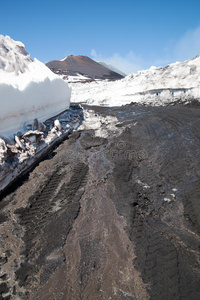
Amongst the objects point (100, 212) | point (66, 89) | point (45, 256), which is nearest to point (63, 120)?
point (66, 89)

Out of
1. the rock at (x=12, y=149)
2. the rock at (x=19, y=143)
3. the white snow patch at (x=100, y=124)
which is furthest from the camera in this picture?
the white snow patch at (x=100, y=124)

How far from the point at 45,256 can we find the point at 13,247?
1.48 ft

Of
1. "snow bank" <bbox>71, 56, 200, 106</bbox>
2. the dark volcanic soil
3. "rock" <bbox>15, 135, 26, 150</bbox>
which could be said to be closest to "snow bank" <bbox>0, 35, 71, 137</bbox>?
"rock" <bbox>15, 135, 26, 150</bbox>

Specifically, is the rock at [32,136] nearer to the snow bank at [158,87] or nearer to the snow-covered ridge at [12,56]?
the snow-covered ridge at [12,56]

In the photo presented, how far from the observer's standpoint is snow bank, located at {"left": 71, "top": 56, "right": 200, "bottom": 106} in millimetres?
9648

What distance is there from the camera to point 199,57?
9992mm

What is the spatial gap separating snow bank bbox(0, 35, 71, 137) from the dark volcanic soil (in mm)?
1414

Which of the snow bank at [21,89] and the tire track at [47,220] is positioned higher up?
the snow bank at [21,89]

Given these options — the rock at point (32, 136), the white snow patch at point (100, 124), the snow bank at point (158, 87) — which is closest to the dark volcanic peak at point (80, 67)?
the snow bank at point (158, 87)

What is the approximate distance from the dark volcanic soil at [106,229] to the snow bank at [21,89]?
1414mm

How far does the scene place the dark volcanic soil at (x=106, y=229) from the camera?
183 centimetres

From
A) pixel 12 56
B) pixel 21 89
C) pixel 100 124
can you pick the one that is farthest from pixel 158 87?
pixel 21 89

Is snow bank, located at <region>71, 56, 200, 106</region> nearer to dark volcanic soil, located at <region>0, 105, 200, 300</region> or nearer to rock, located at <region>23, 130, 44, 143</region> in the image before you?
dark volcanic soil, located at <region>0, 105, 200, 300</region>

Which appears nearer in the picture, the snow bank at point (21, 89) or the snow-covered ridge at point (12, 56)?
the snow bank at point (21, 89)
